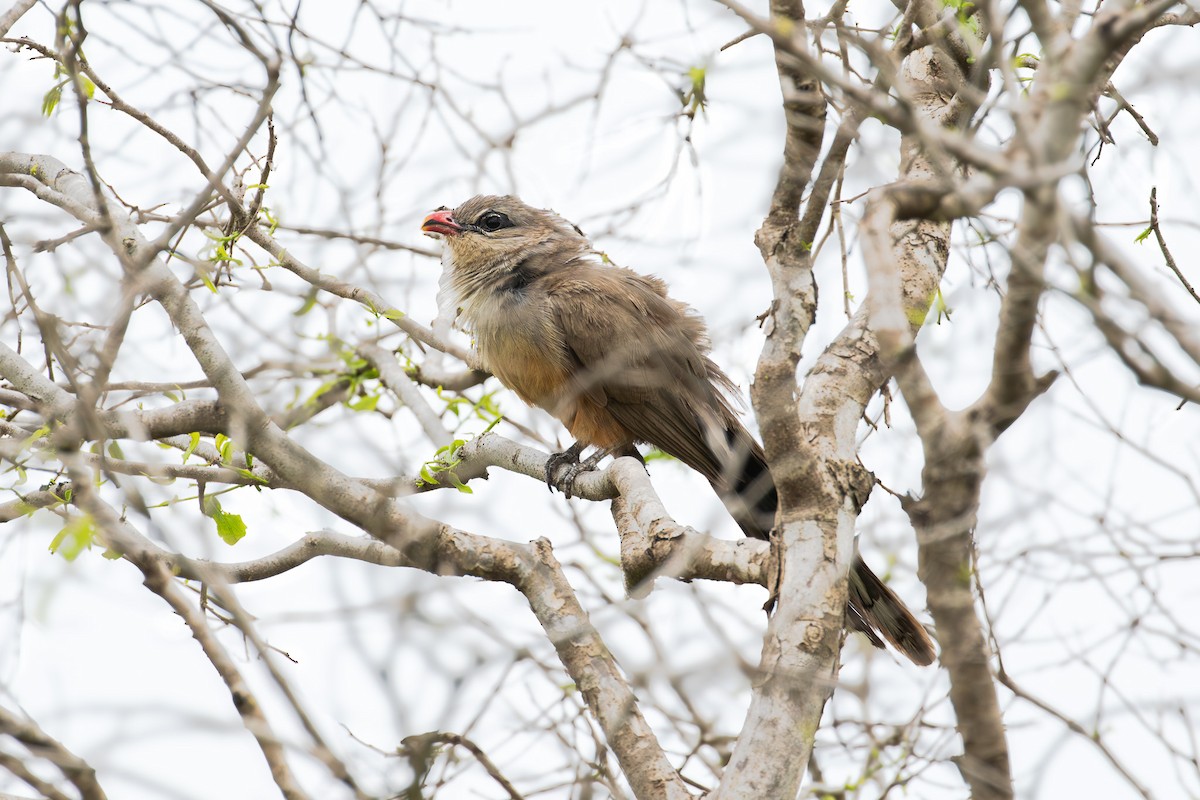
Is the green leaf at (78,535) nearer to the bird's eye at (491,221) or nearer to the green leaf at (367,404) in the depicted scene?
the green leaf at (367,404)

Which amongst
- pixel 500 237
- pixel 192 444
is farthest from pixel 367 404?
pixel 500 237

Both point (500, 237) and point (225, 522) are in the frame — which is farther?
point (500, 237)

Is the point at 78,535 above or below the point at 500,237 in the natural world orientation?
below

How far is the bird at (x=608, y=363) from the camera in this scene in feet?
17.0

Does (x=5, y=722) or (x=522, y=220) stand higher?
(x=522, y=220)

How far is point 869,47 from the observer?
7.38ft

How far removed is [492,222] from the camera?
20.6 feet

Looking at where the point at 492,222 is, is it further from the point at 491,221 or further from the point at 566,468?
the point at 566,468

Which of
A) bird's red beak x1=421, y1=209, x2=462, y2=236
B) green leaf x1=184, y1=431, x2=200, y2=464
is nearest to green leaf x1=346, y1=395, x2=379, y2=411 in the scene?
green leaf x1=184, y1=431, x2=200, y2=464

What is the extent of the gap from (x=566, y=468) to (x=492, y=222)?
1884 millimetres

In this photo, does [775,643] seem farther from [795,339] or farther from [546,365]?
[546,365]

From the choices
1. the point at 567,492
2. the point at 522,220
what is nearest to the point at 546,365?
the point at 567,492

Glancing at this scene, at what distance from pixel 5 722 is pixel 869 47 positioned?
215cm

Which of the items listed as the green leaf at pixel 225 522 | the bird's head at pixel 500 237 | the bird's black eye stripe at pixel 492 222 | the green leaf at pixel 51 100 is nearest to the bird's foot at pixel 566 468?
the bird's head at pixel 500 237
